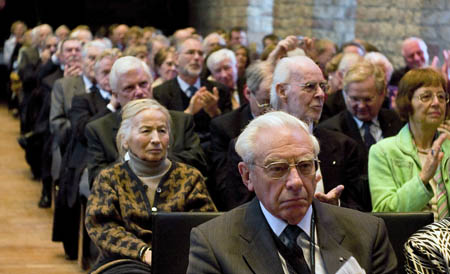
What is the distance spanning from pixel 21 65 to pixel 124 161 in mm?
7864

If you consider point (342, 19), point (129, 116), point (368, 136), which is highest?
point (129, 116)

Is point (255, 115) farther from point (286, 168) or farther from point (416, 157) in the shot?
point (286, 168)

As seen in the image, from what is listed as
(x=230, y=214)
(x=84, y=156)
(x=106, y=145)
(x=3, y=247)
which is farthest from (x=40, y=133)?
(x=230, y=214)

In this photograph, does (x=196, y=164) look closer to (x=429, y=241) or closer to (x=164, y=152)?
(x=164, y=152)

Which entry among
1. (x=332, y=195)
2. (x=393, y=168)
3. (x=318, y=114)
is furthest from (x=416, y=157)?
(x=332, y=195)

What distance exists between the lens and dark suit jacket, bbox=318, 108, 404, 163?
5.05m

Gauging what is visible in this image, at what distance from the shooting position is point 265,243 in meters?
2.71

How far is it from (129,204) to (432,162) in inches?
53.8

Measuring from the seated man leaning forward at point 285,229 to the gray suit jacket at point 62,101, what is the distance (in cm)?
406

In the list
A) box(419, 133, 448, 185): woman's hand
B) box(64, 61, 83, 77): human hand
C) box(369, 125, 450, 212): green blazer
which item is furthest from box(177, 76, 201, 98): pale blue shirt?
box(419, 133, 448, 185): woman's hand

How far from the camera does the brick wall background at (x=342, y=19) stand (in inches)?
377

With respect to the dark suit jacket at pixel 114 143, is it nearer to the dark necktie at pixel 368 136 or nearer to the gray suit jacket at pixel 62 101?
the dark necktie at pixel 368 136

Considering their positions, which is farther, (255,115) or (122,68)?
(122,68)

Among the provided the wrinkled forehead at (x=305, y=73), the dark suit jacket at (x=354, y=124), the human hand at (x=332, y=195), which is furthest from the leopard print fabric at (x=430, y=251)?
the dark suit jacket at (x=354, y=124)
